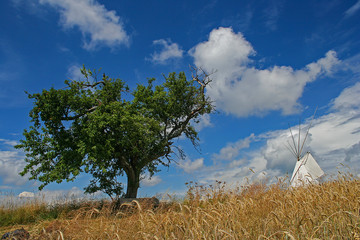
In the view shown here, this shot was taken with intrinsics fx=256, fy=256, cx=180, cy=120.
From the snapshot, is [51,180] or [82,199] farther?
[82,199]

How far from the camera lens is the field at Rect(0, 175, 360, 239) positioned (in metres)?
3.73

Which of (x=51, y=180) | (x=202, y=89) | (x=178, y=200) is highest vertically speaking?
(x=202, y=89)

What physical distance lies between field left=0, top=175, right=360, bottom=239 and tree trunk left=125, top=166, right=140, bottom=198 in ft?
10.9

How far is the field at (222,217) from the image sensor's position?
3.73m

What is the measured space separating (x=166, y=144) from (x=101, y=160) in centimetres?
431

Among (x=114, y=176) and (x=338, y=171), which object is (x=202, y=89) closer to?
(x=114, y=176)

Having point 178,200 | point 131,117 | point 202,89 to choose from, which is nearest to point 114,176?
point 131,117

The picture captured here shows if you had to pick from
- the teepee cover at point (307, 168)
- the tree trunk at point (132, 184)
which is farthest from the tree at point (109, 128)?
the teepee cover at point (307, 168)

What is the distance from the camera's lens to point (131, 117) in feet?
45.5

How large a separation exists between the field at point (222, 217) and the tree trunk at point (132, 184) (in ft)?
10.9

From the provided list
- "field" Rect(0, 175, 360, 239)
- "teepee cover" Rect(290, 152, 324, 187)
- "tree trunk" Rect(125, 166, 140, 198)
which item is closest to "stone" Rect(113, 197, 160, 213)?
"field" Rect(0, 175, 360, 239)

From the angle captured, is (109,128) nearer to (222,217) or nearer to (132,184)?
(132,184)

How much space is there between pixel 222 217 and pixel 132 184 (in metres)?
12.6

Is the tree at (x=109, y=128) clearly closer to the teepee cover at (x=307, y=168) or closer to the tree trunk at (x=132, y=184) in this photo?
the tree trunk at (x=132, y=184)
